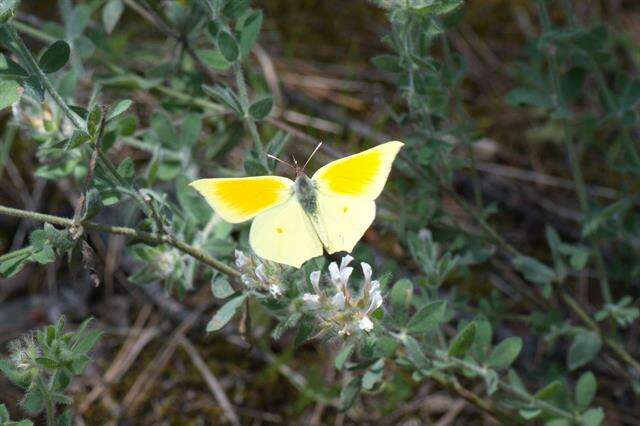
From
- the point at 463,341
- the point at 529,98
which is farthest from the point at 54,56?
the point at 529,98

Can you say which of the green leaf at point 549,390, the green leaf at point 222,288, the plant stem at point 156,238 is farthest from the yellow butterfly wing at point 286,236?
the green leaf at point 549,390

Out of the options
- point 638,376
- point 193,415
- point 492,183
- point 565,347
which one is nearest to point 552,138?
point 492,183

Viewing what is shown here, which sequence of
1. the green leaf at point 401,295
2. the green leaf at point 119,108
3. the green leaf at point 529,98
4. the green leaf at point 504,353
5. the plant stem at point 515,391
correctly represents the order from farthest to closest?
the green leaf at point 529,98
the green leaf at point 504,353
the plant stem at point 515,391
the green leaf at point 401,295
the green leaf at point 119,108

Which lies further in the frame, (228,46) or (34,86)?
(228,46)

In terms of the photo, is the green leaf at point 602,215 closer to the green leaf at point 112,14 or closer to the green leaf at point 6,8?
the green leaf at point 112,14

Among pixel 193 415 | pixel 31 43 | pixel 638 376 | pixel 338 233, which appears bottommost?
pixel 193 415

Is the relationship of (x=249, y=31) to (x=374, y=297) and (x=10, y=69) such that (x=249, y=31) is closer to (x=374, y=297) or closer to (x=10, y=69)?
(x=10, y=69)

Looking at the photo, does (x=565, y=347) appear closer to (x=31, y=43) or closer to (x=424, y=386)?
(x=424, y=386)
